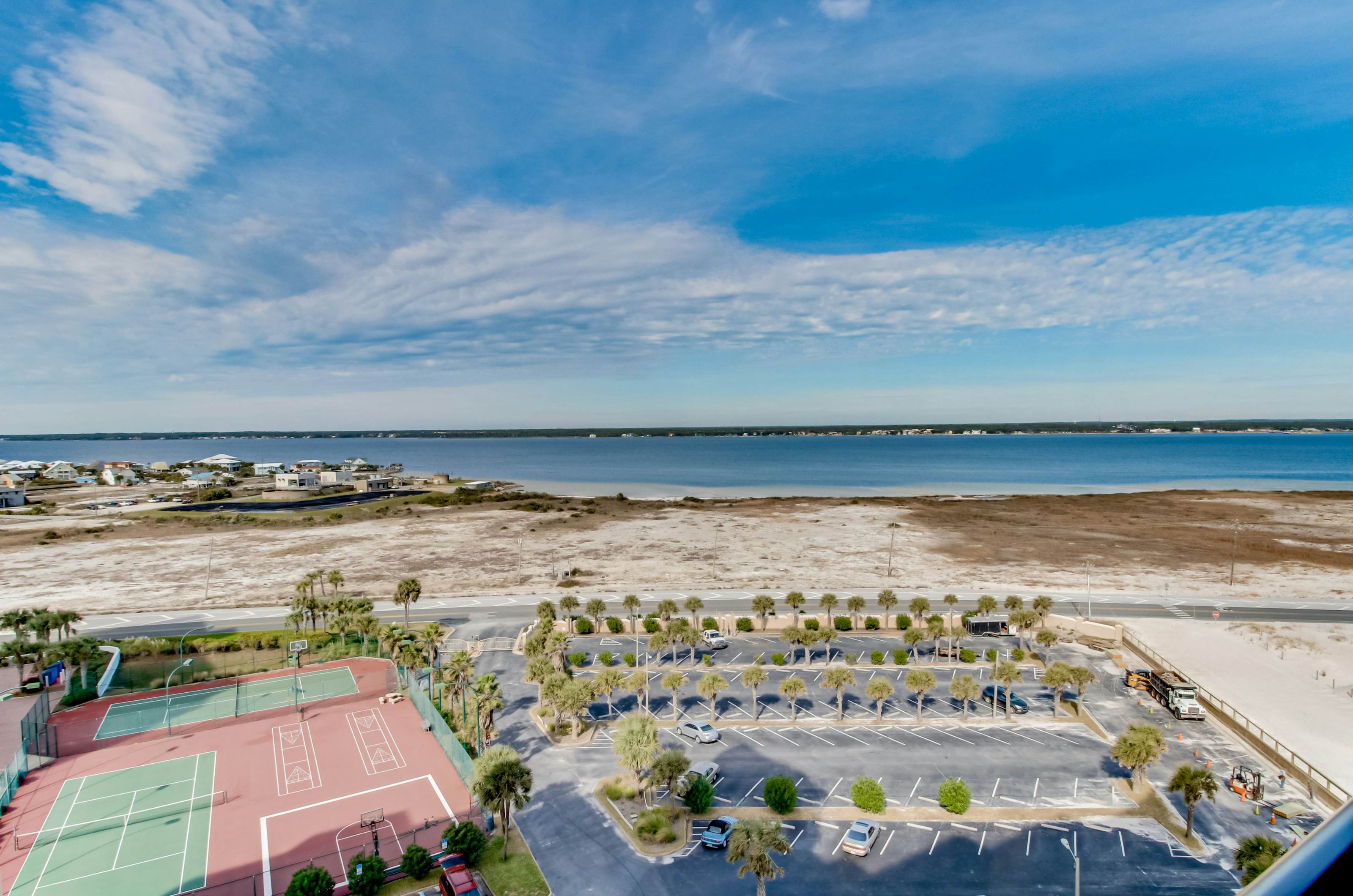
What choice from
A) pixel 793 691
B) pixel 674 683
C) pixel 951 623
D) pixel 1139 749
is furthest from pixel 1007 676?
pixel 674 683

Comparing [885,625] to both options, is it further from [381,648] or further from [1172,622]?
[381,648]

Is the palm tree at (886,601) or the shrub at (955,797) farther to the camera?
the palm tree at (886,601)

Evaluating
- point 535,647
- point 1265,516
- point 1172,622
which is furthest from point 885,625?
point 1265,516

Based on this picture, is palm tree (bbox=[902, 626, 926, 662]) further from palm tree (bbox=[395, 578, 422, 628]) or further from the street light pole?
palm tree (bbox=[395, 578, 422, 628])

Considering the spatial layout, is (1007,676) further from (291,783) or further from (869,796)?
(291,783)

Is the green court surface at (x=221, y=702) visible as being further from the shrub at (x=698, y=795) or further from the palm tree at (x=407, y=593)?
the shrub at (x=698, y=795)

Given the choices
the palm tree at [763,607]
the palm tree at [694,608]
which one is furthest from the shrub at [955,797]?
the palm tree at [763,607]
